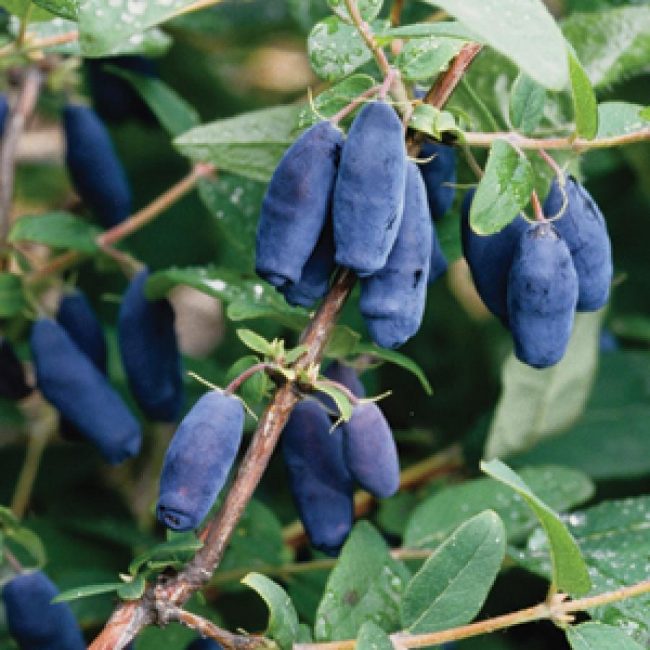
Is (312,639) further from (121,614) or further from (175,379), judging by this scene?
(175,379)

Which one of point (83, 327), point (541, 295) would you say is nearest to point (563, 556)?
point (541, 295)

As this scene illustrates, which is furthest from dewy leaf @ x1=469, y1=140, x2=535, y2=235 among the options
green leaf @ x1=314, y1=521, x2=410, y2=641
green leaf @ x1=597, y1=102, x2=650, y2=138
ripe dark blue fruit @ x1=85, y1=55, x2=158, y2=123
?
ripe dark blue fruit @ x1=85, y1=55, x2=158, y2=123

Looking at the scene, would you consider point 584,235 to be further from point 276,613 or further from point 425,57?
point 276,613

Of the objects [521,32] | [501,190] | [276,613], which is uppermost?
[521,32]

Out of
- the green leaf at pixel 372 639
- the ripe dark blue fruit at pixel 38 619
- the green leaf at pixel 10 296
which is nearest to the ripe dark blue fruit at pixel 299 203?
the green leaf at pixel 372 639

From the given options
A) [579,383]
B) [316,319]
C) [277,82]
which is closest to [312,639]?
[316,319]

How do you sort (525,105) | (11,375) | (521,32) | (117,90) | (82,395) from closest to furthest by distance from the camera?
(521,32)
(525,105)
(82,395)
(11,375)
(117,90)
